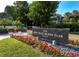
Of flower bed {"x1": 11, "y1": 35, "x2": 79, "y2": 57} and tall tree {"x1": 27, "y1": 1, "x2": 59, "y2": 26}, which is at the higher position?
tall tree {"x1": 27, "y1": 1, "x2": 59, "y2": 26}

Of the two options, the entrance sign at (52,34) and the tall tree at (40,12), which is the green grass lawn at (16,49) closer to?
the entrance sign at (52,34)

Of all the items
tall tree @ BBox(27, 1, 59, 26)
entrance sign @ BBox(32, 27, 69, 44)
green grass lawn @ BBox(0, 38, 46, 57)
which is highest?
tall tree @ BBox(27, 1, 59, 26)

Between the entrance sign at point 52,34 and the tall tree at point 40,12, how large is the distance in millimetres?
203

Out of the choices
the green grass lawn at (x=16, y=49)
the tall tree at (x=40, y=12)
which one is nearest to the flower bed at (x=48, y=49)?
the green grass lawn at (x=16, y=49)

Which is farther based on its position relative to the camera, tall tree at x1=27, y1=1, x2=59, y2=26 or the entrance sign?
tall tree at x1=27, y1=1, x2=59, y2=26

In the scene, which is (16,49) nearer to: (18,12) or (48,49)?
(48,49)

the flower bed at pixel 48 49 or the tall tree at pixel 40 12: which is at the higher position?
the tall tree at pixel 40 12

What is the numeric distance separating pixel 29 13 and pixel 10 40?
3.14 feet

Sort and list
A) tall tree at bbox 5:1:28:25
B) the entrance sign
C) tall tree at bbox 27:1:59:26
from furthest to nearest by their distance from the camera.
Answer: tall tree at bbox 5:1:28:25, tall tree at bbox 27:1:59:26, the entrance sign

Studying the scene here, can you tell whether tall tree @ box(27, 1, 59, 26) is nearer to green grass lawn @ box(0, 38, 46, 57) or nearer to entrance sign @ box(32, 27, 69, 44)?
entrance sign @ box(32, 27, 69, 44)

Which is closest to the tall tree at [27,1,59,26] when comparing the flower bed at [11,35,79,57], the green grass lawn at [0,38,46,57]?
the flower bed at [11,35,79,57]

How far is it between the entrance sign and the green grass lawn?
484mm

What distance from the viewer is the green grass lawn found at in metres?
5.58

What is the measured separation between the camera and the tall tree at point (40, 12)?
5.89m
